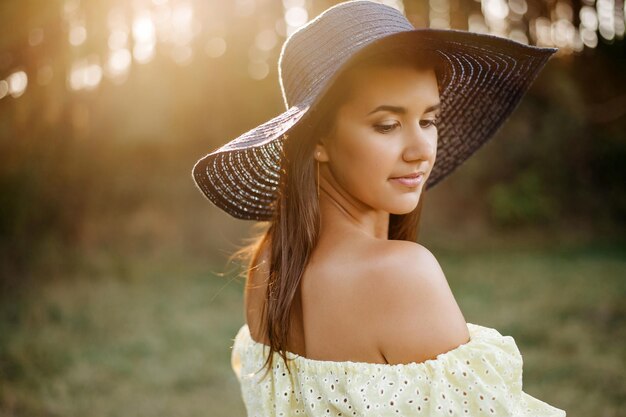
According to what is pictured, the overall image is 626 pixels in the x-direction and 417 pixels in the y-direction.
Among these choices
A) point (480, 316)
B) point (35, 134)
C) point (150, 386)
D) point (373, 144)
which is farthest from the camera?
point (35, 134)

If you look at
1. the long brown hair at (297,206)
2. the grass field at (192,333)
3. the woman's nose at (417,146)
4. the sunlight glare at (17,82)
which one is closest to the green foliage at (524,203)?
the grass field at (192,333)

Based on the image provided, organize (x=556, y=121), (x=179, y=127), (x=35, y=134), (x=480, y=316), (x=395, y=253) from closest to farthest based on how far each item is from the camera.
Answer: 1. (x=395, y=253)
2. (x=480, y=316)
3. (x=35, y=134)
4. (x=179, y=127)
5. (x=556, y=121)

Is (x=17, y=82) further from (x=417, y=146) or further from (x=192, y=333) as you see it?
(x=417, y=146)

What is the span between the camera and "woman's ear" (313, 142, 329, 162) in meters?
1.71

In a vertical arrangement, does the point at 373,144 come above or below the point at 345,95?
below

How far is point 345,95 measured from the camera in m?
1.61

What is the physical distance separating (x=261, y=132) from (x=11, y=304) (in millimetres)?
5442

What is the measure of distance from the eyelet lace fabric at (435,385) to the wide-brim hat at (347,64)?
1.89ft

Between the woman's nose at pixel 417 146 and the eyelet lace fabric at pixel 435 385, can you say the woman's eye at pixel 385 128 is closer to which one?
the woman's nose at pixel 417 146

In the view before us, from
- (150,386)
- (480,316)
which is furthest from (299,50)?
(480,316)

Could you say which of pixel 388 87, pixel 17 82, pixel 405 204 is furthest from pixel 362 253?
pixel 17 82

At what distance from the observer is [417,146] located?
1604mm

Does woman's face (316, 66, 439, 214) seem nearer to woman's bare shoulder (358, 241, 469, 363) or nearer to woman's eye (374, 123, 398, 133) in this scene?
woman's eye (374, 123, 398, 133)

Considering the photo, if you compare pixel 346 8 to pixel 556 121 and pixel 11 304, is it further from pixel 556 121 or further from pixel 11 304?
pixel 556 121
